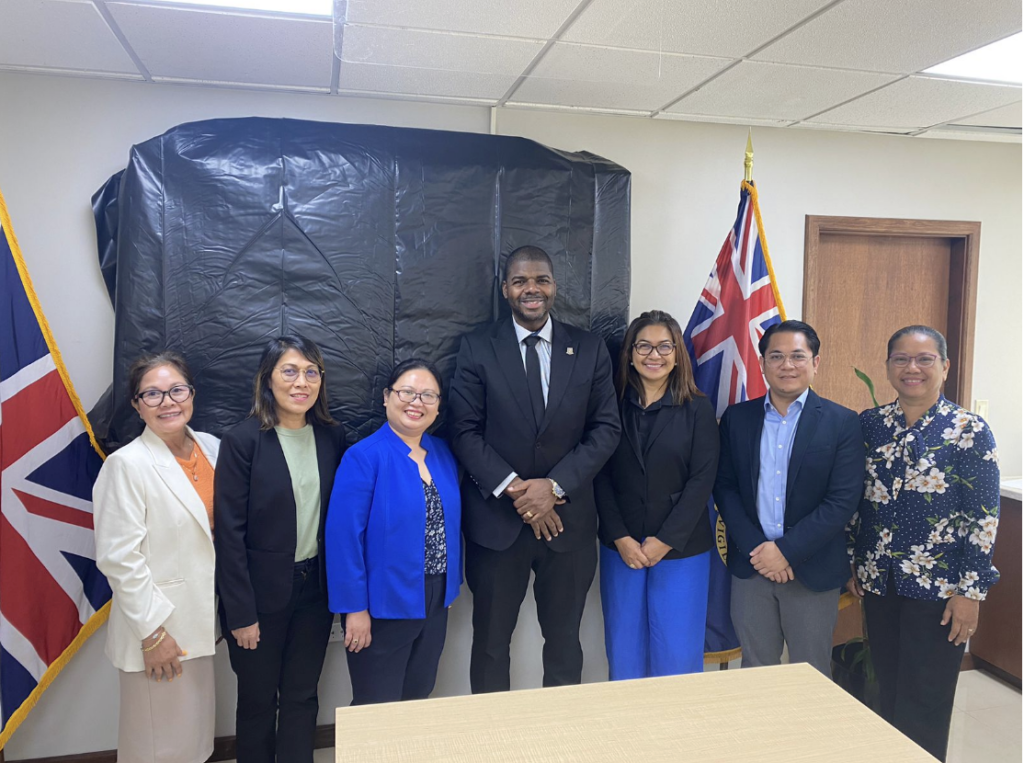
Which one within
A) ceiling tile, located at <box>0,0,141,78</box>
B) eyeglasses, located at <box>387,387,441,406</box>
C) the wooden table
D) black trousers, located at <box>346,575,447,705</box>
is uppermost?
ceiling tile, located at <box>0,0,141,78</box>

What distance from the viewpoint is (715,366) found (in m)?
2.89

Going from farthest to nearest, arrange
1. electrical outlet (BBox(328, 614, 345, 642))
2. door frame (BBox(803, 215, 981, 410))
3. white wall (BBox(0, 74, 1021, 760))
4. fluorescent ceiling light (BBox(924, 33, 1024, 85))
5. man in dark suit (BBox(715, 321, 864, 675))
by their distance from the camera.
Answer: door frame (BBox(803, 215, 981, 410)) < electrical outlet (BBox(328, 614, 345, 642)) < white wall (BBox(0, 74, 1021, 760)) < man in dark suit (BBox(715, 321, 864, 675)) < fluorescent ceiling light (BBox(924, 33, 1024, 85))

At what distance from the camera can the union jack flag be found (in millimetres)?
2152

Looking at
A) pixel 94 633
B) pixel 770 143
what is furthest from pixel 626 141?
pixel 94 633

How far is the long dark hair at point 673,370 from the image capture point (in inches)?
97.5

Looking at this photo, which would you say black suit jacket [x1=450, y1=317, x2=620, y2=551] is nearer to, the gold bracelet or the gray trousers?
the gray trousers

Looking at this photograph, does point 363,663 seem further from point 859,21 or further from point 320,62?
point 859,21

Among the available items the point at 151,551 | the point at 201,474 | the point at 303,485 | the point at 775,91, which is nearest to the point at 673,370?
the point at 775,91

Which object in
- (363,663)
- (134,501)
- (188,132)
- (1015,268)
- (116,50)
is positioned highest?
(116,50)

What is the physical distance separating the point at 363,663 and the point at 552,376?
1.11m

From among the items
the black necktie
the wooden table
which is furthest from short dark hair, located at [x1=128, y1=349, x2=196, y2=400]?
the wooden table

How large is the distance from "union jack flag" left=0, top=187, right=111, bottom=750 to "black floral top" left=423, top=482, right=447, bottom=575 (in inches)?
46.4

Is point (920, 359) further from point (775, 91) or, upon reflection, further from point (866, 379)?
point (775, 91)

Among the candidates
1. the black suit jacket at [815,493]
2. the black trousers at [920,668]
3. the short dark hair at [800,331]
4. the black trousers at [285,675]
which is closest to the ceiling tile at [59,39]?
the black trousers at [285,675]
